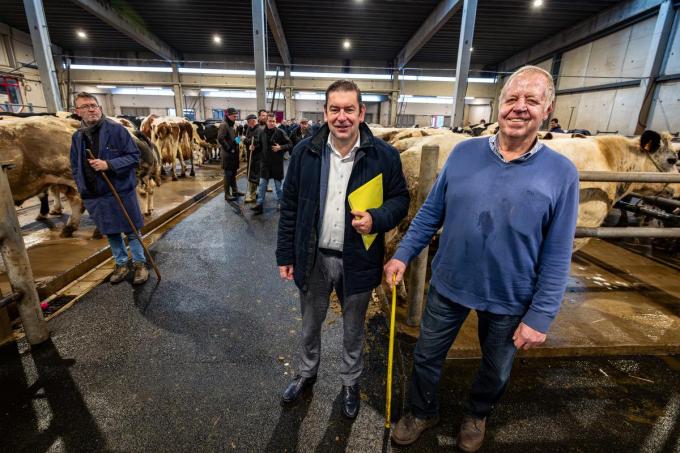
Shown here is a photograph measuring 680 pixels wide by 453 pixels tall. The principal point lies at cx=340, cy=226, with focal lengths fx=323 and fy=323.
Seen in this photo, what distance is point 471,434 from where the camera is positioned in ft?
6.57

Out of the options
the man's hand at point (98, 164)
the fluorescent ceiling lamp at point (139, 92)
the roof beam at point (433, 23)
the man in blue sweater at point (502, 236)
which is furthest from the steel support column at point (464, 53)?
the fluorescent ceiling lamp at point (139, 92)

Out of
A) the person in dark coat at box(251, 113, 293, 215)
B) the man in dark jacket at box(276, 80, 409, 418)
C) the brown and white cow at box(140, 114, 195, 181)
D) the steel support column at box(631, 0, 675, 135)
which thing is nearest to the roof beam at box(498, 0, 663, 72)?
the steel support column at box(631, 0, 675, 135)

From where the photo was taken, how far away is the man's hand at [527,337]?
1567 mm

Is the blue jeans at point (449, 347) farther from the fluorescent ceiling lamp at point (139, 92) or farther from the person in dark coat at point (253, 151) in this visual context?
the fluorescent ceiling lamp at point (139, 92)

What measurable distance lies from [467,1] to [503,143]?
14331 millimetres

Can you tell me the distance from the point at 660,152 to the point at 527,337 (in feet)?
13.5

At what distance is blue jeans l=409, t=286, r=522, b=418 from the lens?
1746 mm

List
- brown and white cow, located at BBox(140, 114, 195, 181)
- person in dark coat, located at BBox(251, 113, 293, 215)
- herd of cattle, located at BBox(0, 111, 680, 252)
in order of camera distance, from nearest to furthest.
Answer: herd of cattle, located at BBox(0, 111, 680, 252) < person in dark coat, located at BBox(251, 113, 293, 215) < brown and white cow, located at BBox(140, 114, 195, 181)

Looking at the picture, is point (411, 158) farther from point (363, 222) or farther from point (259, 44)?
point (259, 44)

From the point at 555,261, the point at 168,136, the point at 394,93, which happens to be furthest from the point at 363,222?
the point at 394,93

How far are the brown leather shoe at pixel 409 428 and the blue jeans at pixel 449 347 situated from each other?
41mm

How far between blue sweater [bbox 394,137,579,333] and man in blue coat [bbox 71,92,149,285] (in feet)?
12.1

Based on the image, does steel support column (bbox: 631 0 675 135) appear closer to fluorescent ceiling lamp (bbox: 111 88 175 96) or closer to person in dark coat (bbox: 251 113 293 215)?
person in dark coat (bbox: 251 113 293 215)

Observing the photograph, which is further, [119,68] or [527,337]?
Result: [119,68]
